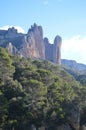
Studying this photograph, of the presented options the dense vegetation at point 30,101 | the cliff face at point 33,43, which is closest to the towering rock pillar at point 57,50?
the cliff face at point 33,43

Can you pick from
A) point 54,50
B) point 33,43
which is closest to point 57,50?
point 54,50

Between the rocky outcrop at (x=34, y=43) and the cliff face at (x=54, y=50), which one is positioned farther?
the cliff face at (x=54, y=50)

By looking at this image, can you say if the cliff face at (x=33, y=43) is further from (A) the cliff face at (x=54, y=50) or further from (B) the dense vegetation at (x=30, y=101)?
(B) the dense vegetation at (x=30, y=101)

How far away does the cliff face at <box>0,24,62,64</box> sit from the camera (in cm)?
14775

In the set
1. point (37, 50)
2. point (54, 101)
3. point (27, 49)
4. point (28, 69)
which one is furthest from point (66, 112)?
point (37, 50)

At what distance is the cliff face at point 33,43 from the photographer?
485 ft

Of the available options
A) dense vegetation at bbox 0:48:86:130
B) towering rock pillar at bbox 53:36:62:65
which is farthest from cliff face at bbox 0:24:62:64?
dense vegetation at bbox 0:48:86:130

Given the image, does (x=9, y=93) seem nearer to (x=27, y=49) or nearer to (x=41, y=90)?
(x=41, y=90)

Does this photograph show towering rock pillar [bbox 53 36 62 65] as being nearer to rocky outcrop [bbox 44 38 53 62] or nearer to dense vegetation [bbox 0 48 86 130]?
rocky outcrop [bbox 44 38 53 62]

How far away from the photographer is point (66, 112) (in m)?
51.5

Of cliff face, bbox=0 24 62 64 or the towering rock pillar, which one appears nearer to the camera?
cliff face, bbox=0 24 62 64

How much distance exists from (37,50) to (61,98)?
108m

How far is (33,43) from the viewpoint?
157625mm

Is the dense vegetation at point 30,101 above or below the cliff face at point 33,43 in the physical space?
below
